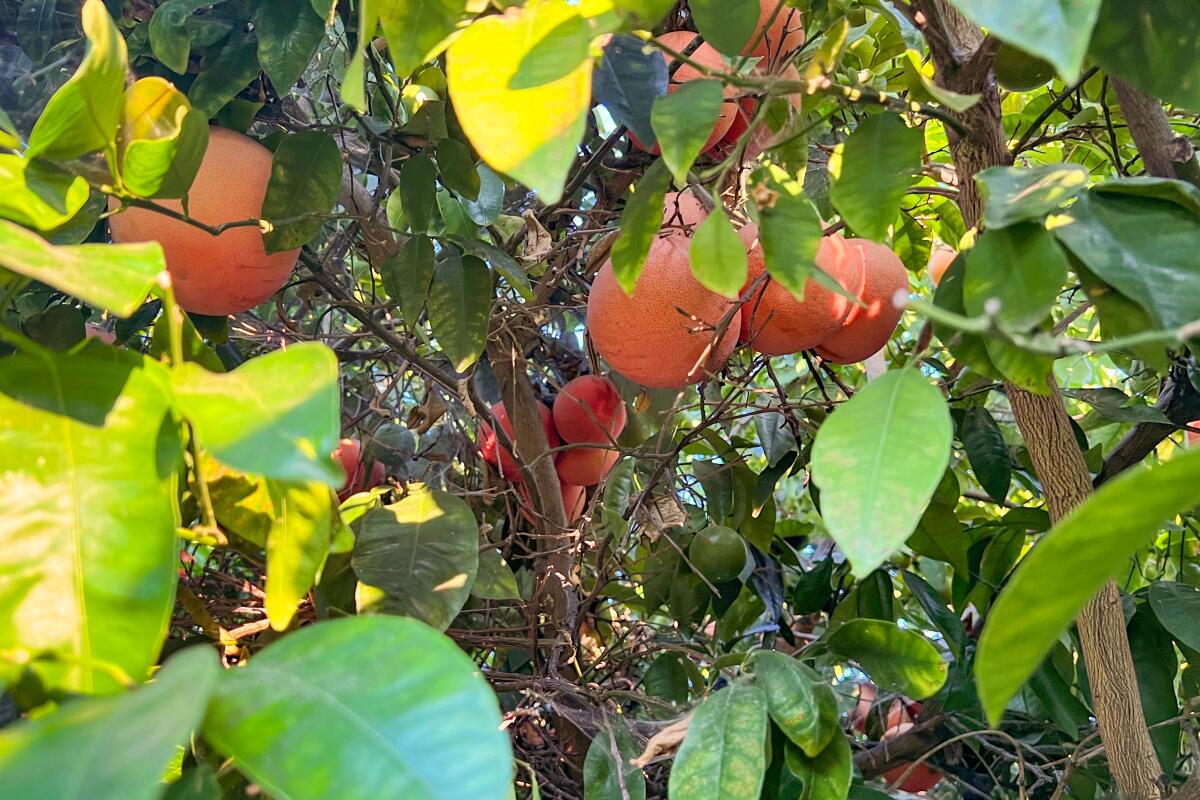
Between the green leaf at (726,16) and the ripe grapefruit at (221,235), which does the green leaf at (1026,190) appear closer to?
the green leaf at (726,16)

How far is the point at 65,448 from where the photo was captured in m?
0.35

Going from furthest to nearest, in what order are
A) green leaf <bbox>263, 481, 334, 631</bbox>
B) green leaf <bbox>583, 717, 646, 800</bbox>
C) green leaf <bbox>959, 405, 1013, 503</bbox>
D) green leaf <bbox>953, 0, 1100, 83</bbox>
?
green leaf <bbox>959, 405, 1013, 503</bbox>, green leaf <bbox>583, 717, 646, 800</bbox>, green leaf <bbox>263, 481, 334, 631</bbox>, green leaf <bbox>953, 0, 1100, 83</bbox>

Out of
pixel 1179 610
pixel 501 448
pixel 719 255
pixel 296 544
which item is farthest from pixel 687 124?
pixel 501 448

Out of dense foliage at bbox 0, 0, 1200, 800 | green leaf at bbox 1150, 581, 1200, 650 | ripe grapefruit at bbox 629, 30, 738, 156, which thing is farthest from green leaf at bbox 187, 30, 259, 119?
green leaf at bbox 1150, 581, 1200, 650

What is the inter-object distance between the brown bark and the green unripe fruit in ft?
1.30

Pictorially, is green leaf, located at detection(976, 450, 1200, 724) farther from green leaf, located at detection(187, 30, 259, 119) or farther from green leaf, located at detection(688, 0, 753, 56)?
green leaf, located at detection(187, 30, 259, 119)

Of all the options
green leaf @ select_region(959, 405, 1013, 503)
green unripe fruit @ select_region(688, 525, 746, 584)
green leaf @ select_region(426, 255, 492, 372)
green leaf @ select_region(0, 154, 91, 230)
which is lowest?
green unripe fruit @ select_region(688, 525, 746, 584)

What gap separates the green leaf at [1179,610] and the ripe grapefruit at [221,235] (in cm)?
78

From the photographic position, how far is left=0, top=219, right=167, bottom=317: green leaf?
302 mm

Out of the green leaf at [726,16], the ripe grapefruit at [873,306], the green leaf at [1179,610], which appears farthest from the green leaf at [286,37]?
the green leaf at [1179,610]

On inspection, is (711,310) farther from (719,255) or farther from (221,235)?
(221,235)

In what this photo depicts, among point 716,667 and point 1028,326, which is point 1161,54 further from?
point 716,667

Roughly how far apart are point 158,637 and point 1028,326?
1.23 ft

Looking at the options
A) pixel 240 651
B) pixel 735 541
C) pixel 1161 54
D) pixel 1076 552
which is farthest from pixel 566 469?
pixel 1076 552
